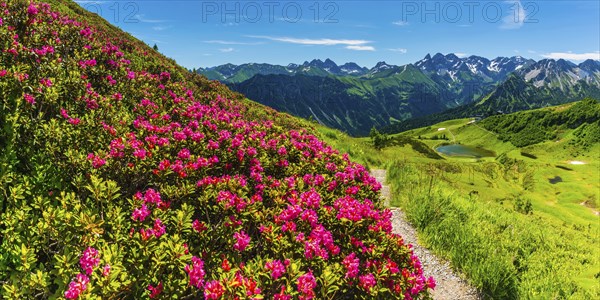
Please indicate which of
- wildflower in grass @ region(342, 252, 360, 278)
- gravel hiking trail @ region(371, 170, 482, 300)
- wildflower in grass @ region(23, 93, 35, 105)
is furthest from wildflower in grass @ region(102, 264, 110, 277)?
gravel hiking trail @ region(371, 170, 482, 300)

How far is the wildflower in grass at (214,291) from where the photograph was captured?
14.5ft

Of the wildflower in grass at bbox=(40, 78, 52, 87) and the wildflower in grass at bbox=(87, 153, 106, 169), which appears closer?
the wildflower in grass at bbox=(87, 153, 106, 169)

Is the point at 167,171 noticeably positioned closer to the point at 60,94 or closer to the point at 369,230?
the point at 60,94

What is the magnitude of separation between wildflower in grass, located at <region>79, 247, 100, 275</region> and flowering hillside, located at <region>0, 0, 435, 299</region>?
0.7 inches

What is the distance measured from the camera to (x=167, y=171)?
6.89 m

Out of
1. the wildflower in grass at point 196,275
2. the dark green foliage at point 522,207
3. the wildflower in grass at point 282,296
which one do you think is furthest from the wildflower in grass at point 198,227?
the dark green foliage at point 522,207

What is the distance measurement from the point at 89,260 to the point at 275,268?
2763mm

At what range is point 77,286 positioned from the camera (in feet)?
13.6

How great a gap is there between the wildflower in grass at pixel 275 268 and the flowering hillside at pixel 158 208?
22mm

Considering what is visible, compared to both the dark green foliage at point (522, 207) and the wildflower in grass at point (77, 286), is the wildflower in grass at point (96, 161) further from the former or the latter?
the dark green foliage at point (522, 207)

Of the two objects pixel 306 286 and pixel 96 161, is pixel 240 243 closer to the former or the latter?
pixel 306 286

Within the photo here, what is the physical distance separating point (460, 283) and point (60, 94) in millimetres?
12771

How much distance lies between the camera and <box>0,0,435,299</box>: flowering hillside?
4887 mm

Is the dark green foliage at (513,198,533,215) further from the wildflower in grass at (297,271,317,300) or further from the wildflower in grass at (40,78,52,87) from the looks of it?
the wildflower in grass at (40,78,52,87)
